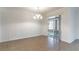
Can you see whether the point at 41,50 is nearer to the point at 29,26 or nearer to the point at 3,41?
the point at 29,26

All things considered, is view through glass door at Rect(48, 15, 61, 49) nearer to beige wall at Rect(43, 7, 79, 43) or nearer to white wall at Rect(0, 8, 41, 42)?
beige wall at Rect(43, 7, 79, 43)

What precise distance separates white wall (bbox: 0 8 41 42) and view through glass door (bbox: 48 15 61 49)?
29 centimetres

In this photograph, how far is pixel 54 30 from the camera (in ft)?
4.55

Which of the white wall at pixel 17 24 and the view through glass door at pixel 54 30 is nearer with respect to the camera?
the white wall at pixel 17 24

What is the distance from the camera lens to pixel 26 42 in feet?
4.29

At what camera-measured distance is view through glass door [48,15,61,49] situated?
1355 millimetres

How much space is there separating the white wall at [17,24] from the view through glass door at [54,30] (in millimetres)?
290

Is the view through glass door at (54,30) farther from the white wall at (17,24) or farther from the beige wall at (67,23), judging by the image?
the white wall at (17,24)

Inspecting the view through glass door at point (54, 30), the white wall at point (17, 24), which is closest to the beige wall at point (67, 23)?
the view through glass door at point (54, 30)

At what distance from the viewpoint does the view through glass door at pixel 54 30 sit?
136cm

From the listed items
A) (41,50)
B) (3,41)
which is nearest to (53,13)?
(41,50)

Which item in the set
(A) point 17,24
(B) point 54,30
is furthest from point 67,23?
(A) point 17,24
